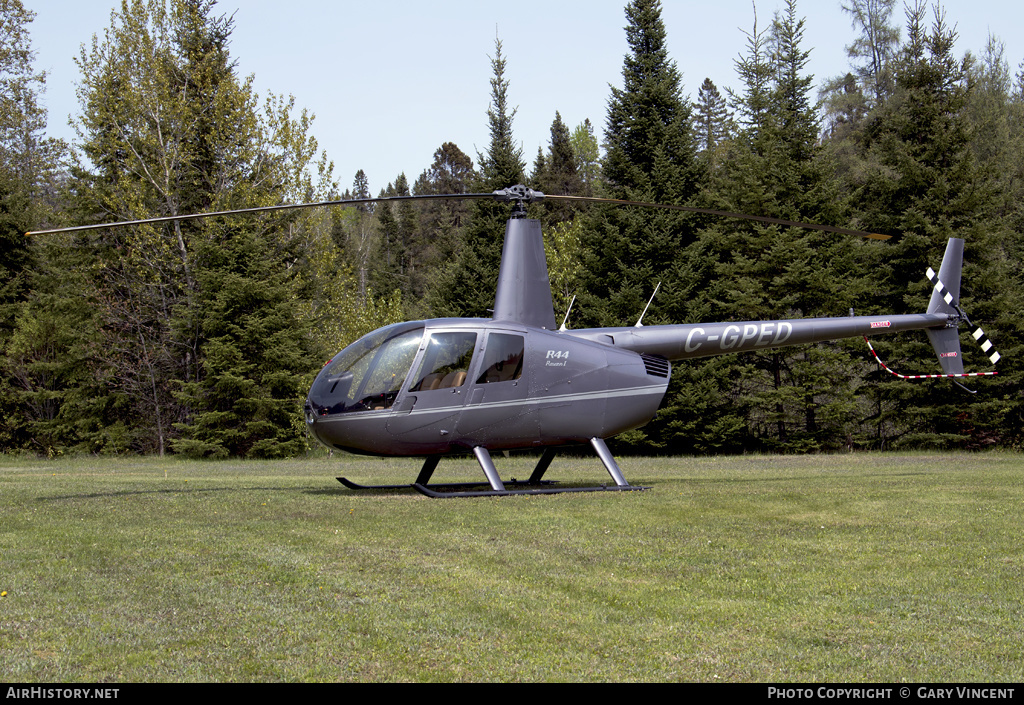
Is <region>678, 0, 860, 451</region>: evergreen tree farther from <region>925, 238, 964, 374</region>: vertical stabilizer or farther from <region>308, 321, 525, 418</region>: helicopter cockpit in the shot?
<region>308, 321, 525, 418</region>: helicopter cockpit

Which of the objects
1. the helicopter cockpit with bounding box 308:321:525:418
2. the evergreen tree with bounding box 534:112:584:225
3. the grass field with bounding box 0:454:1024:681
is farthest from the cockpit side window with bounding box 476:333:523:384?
the evergreen tree with bounding box 534:112:584:225

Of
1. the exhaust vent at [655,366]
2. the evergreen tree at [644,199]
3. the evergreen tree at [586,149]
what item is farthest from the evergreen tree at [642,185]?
the evergreen tree at [586,149]

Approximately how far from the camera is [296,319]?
30094mm

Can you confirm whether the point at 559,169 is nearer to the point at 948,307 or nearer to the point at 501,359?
the point at 948,307

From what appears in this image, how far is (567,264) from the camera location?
36.2m

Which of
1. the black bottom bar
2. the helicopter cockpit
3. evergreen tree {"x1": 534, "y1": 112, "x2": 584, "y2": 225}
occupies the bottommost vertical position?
the black bottom bar

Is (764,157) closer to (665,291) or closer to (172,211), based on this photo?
(665,291)

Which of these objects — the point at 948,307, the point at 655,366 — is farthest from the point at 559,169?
the point at 655,366

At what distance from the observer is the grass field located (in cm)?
494

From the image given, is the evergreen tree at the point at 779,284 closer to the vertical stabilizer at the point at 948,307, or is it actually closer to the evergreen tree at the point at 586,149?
the vertical stabilizer at the point at 948,307

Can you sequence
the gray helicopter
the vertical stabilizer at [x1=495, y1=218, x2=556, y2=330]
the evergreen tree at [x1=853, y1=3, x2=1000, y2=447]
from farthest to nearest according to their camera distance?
the evergreen tree at [x1=853, y1=3, x2=1000, y2=447] < the vertical stabilizer at [x1=495, y1=218, x2=556, y2=330] < the gray helicopter

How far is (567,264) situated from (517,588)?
3002cm

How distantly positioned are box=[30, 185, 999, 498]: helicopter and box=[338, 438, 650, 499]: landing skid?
0.03 metres
